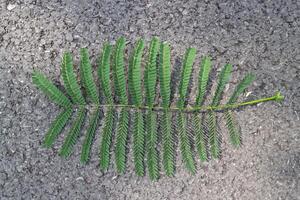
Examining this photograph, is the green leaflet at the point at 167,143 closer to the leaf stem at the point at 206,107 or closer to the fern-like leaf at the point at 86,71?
the leaf stem at the point at 206,107

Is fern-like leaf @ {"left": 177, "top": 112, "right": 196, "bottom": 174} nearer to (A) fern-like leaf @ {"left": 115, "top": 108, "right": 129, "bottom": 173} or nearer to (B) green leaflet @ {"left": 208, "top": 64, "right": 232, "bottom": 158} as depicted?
(B) green leaflet @ {"left": 208, "top": 64, "right": 232, "bottom": 158}


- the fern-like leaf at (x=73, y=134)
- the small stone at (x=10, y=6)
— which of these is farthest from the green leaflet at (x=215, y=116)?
the small stone at (x=10, y=6)

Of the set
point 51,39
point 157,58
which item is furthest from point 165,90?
point 51,39

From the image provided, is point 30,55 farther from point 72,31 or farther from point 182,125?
point 182,125

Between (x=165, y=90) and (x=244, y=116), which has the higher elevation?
(x=165, y=90)

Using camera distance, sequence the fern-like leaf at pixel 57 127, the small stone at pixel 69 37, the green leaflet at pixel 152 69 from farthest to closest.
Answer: the small stone at pixel 69 37 < the fern-like leaf at pixel 57 127 < the green leaflet at pixel 152 69
